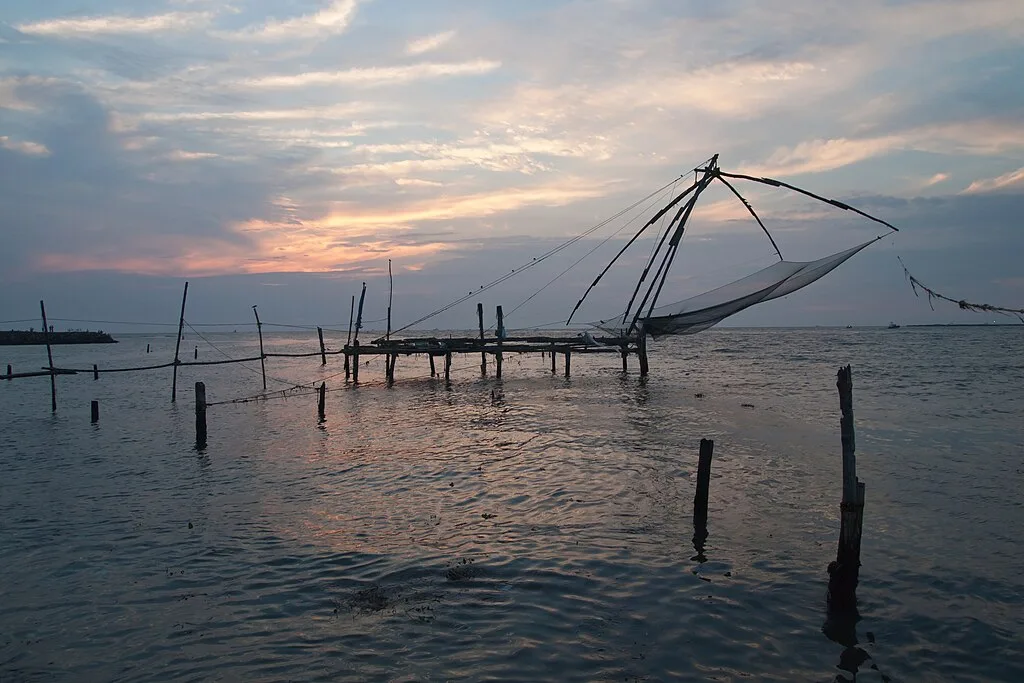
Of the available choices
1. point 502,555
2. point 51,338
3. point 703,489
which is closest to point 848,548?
point 703,489

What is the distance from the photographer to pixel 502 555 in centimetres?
756

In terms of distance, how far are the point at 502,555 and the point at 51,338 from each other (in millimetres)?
99417

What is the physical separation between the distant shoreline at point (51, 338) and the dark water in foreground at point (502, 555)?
76195 millimetres

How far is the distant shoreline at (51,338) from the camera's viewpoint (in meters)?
80.2

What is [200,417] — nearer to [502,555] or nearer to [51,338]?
[502,555]

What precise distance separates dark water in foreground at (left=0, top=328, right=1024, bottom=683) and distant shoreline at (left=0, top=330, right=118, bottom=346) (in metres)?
76.2

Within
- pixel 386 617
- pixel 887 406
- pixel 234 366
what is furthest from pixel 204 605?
pixel 234 366

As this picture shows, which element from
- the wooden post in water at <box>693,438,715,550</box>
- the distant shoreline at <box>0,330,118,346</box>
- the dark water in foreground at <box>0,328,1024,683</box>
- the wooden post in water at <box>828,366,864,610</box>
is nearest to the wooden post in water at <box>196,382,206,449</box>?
the dark water in foreground at <box>0,328,1024,683</box>

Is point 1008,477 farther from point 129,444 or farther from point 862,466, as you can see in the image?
point 129,444

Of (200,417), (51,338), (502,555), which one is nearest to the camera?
(502,555)

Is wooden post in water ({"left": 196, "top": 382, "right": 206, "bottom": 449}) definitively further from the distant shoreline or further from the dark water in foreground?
the distant shoreline

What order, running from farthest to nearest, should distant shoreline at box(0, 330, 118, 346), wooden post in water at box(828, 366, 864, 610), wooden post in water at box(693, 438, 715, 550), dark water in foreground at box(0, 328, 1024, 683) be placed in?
distant shoreline at box(0, 330, 118, 346)
wooden post in water at box(693, 438, 715, 550)
wooden post in water at box(828, 366, 864, 610)
dark water in foreground at box(0, 328, 1024, 683)

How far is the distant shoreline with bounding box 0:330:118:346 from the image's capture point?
80250 millimetres

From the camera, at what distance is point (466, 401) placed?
2316 centimetres
